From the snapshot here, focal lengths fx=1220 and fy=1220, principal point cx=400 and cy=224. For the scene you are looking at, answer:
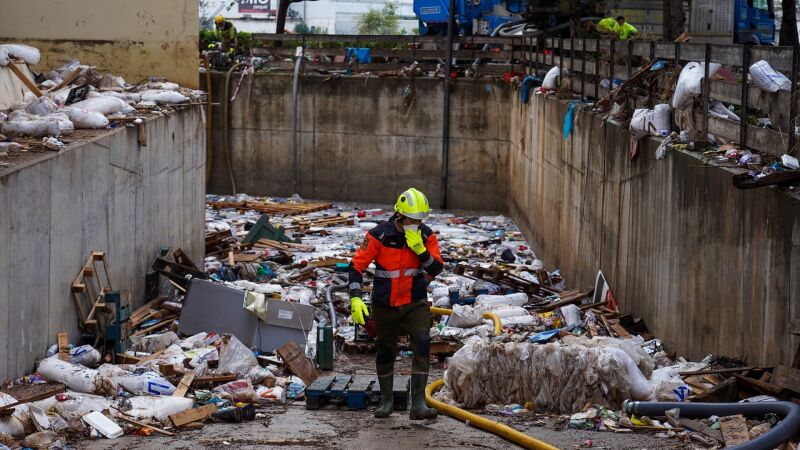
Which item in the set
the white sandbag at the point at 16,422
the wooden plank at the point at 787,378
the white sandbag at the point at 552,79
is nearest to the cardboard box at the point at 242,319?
the white sandbag at the point at 16,422

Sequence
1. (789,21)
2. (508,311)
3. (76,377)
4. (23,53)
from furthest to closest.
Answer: (789,21), (23,53), (508,311), (76,377)

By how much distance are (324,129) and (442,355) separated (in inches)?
625

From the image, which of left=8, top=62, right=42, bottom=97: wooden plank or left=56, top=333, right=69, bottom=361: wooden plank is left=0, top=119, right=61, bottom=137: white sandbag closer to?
left=56, top=333, right=69, bottom=361: wooden plank

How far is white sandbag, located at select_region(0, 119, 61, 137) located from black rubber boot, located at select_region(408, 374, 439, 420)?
17.0 feet

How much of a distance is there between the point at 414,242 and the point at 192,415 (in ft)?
7.22

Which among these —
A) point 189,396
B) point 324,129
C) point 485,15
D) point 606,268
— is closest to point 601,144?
point 606,268

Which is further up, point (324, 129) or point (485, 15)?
point (485, 15)

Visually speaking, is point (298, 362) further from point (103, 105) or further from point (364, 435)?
point (103, 105)

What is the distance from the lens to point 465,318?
45.4 ft

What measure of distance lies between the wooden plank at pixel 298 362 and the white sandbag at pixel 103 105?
440 centimetres

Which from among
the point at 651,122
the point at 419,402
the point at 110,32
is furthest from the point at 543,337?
the point at 110,32

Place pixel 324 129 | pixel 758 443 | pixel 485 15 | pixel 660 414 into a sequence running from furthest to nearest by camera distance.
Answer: pixel 485 15 < pixel 324 129 < pixel 660 414 < pixel 758 443

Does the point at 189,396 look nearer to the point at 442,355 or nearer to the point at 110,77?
the point at 442,355

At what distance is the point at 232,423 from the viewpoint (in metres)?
9.58
